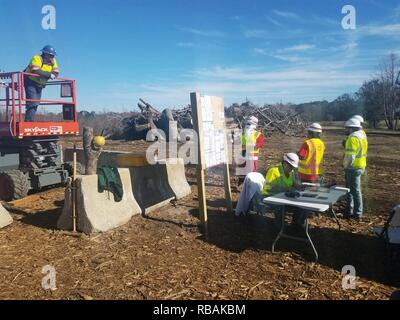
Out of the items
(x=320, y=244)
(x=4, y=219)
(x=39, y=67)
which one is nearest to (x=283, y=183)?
(x=320, y=244)

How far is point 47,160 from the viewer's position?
376 inches

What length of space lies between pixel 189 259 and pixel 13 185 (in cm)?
510

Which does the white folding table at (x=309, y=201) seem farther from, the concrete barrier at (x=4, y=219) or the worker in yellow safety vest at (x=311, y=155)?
the concrete barrier at (x=4, y=219)

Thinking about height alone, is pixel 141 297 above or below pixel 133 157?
below

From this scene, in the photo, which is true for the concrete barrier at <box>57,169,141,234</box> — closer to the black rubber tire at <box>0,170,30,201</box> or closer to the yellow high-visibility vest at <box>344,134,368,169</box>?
the black rubber tire at <box>0,170,30,201</box>

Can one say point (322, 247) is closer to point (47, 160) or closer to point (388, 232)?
point (388, 232)

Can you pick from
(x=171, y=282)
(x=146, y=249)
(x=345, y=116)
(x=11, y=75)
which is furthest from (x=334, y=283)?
(x=345, y=116)

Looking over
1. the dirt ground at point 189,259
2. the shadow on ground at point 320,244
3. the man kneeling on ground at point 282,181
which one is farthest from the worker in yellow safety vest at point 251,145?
the man kneeling on ground at point 282,181

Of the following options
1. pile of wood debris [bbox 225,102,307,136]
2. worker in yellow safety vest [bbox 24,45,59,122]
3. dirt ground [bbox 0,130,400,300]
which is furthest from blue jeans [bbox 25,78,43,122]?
pile of wood debris [bbox 225,102,307,136]

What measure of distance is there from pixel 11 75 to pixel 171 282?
20.2 feet

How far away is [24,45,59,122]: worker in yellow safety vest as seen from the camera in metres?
8.57

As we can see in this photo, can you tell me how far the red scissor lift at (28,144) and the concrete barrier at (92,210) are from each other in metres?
2.68

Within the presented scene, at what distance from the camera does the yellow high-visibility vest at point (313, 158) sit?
275 inches
